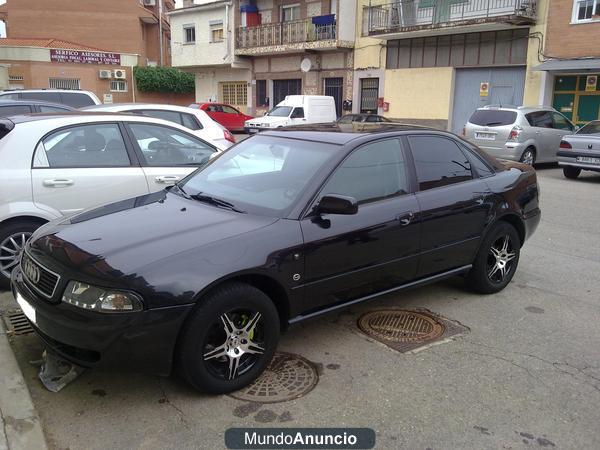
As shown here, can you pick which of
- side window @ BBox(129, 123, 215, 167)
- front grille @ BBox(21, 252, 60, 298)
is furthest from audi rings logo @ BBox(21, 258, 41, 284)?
side window @ BBox(129, 123, 215, 167)

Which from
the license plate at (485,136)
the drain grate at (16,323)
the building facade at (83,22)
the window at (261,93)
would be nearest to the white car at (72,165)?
the drain grate at (16,323)

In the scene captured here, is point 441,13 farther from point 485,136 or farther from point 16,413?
point 16,413

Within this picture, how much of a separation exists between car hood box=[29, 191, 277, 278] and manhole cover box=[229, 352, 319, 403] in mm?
955

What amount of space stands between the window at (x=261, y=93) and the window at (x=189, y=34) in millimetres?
6188

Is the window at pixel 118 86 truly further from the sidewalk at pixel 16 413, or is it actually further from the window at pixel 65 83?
the sidewalk at pixel 16 413

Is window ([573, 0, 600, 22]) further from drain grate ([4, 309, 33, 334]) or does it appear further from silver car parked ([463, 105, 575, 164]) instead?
drain grate ([4, 309, 33, 334])

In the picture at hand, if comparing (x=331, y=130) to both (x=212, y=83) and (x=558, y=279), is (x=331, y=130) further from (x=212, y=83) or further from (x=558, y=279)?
(x=212, y=83)

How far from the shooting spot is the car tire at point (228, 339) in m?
3.14

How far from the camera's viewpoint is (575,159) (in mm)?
13141

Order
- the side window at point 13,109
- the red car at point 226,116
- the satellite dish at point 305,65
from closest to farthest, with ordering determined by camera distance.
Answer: the side window at point 13,109, the red car at point 226,116, the satellite dish at point 305,65

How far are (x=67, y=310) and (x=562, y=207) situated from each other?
897 cm

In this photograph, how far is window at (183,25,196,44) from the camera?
36156 mm

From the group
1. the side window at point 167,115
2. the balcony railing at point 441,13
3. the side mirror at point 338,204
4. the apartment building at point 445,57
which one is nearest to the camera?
the side mirror at point 338,204

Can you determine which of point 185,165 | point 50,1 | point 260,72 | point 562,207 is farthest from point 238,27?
point 185,165
